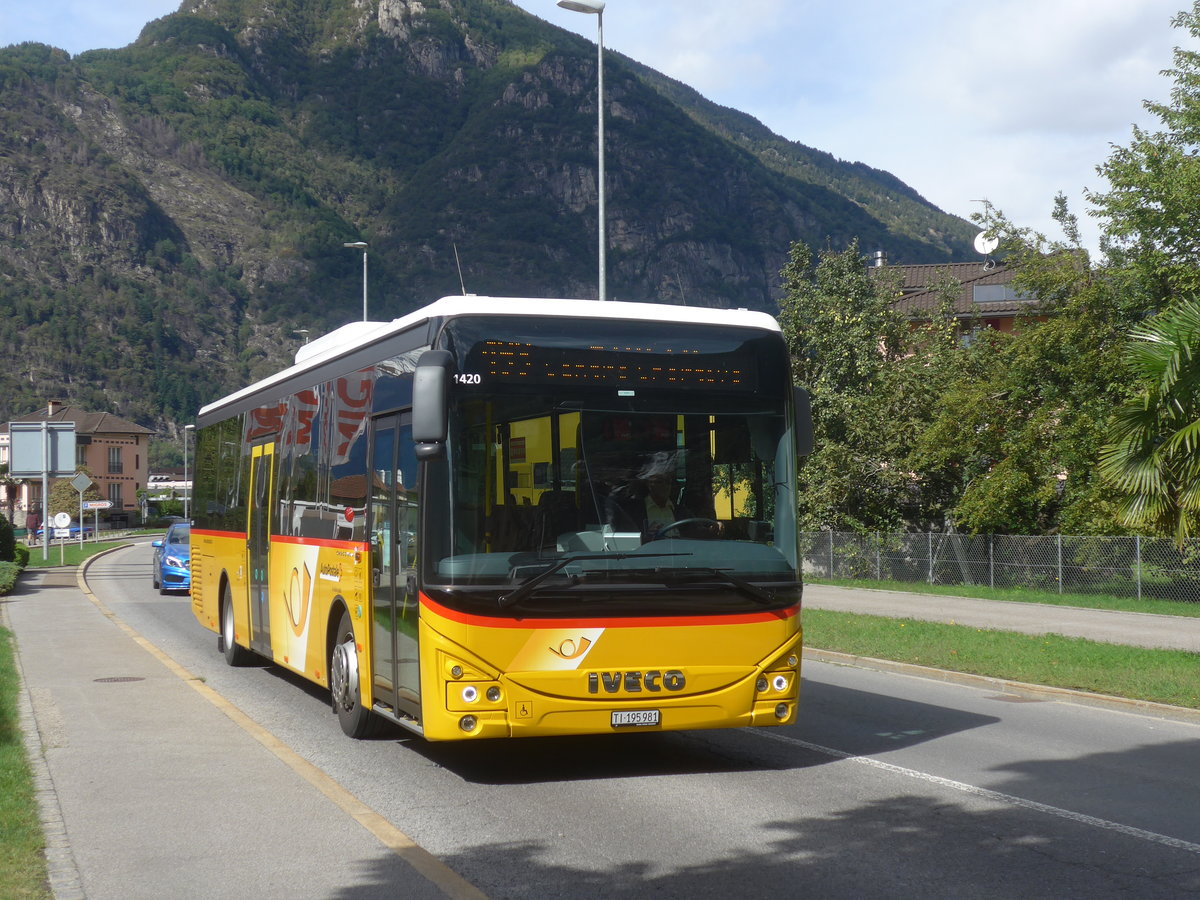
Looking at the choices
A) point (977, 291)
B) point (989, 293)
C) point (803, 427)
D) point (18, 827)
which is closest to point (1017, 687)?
point (803, 427)

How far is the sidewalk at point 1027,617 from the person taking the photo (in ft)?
66.3

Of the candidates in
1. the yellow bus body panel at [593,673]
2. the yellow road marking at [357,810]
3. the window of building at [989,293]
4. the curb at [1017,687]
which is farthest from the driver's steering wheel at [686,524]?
the window of building at [989,293]

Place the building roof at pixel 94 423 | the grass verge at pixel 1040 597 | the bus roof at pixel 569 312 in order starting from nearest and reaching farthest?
1. the bus roof at pixel 569 312
2. the grass verge at pixel 1040 597
3. the building roof at pixel 94 423

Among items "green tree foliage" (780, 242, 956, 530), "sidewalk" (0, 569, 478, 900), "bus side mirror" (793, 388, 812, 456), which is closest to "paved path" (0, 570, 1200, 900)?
"sidewalk" (0, 569, 478, 900)

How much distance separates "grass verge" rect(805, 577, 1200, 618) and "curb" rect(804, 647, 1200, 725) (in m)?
10.6

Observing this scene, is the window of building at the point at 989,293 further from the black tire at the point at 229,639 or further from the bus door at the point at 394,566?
the bus door at the point at 394,566

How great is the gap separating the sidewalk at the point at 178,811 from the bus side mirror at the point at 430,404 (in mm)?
2173

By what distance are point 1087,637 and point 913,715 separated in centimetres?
852

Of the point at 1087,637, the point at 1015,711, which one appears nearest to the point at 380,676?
the point at 1015,711

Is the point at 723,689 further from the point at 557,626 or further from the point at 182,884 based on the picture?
the point at 182,884

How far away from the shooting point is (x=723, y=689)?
354 inches

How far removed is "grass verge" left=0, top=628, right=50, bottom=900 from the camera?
6.30m

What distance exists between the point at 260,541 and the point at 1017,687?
772 centimetres

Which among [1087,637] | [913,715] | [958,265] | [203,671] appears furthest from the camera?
[958,265]
